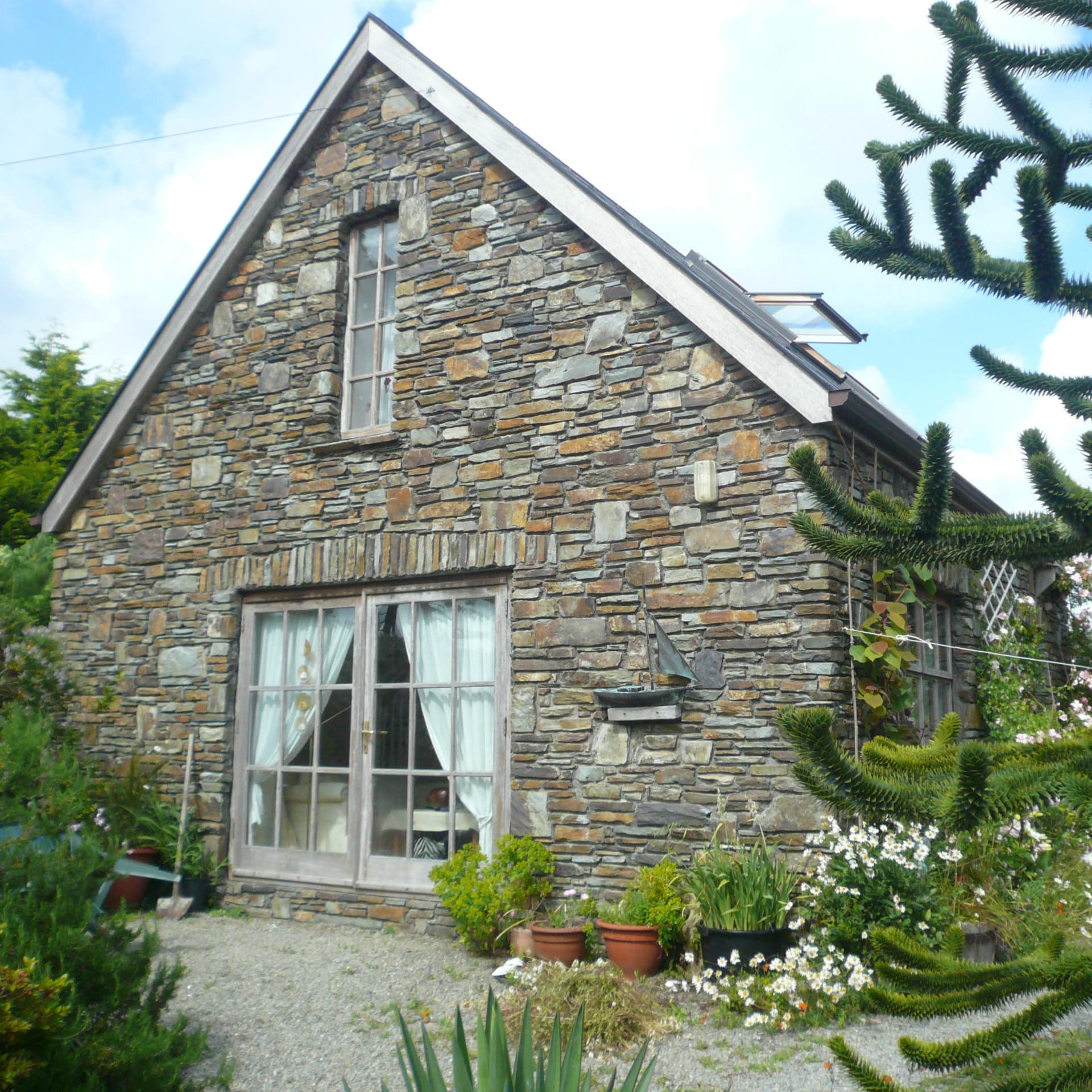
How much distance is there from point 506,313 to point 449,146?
5.09 ft

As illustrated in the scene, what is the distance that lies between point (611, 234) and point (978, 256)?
4.56m

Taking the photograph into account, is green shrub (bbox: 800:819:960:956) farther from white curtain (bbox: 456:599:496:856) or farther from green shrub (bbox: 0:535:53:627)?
green shrub (bbox: 0:535:53:627)

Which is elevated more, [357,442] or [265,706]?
[357,442]

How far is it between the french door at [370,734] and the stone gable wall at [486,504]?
0.20 metres

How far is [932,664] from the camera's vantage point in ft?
24.5

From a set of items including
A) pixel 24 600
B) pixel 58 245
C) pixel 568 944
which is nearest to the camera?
pixel 568 944

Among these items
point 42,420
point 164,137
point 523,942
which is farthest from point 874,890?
point 42,420

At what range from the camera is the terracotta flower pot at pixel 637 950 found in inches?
222

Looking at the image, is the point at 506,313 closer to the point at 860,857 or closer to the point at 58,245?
the point at 860,857

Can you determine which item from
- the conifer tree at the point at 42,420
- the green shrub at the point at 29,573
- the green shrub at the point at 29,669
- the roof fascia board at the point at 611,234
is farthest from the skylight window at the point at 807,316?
the conifer tree at the point at 42,420

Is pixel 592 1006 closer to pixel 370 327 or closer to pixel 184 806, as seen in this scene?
pixel 184 806

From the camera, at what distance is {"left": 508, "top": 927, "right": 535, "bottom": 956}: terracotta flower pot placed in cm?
618

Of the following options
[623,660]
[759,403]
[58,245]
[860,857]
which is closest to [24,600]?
[58,245]

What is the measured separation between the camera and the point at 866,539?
2412 mm
